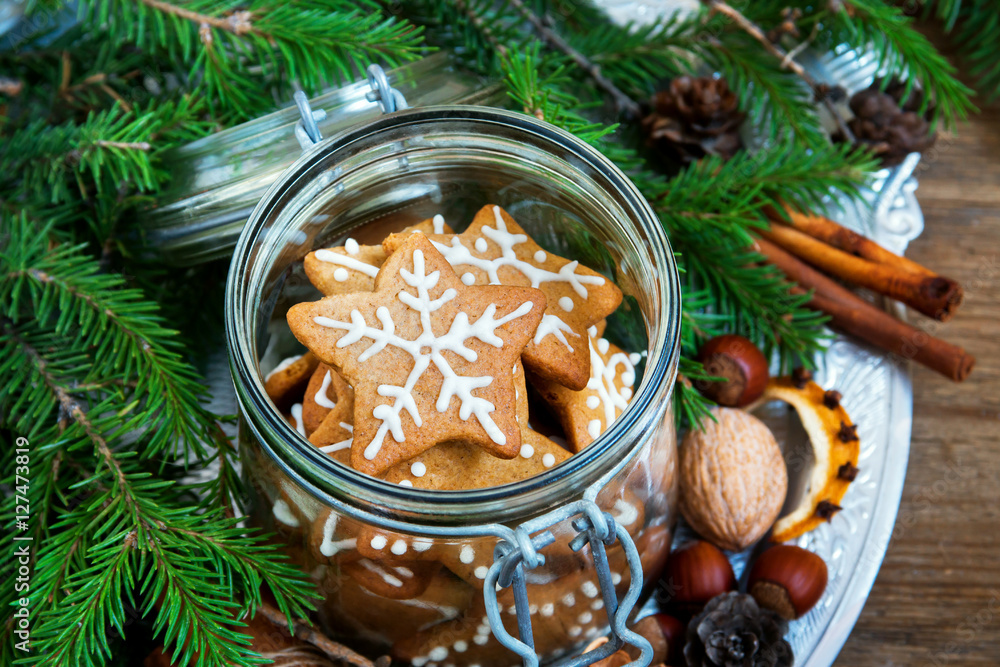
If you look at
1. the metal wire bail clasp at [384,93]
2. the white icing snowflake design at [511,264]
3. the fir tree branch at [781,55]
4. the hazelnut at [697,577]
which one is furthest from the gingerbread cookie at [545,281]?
the fir tree branch at [781,55]

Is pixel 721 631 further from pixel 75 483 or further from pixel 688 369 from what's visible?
pixel 75 483

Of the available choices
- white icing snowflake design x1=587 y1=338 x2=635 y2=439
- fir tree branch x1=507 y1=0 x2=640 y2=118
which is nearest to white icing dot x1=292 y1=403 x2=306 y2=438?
white icing snowflake design x1=587 y1=338 x2=635 y2=439

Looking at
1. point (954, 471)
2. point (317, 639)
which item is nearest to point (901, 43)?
point (954, 471)

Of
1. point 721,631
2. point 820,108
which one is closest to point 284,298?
point 721,631

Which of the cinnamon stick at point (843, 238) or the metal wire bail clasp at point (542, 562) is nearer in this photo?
the metal wire bail clasp at point (542, 562)

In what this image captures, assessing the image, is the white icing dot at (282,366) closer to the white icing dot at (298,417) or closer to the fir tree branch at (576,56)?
the white icing dot at (298,417)
